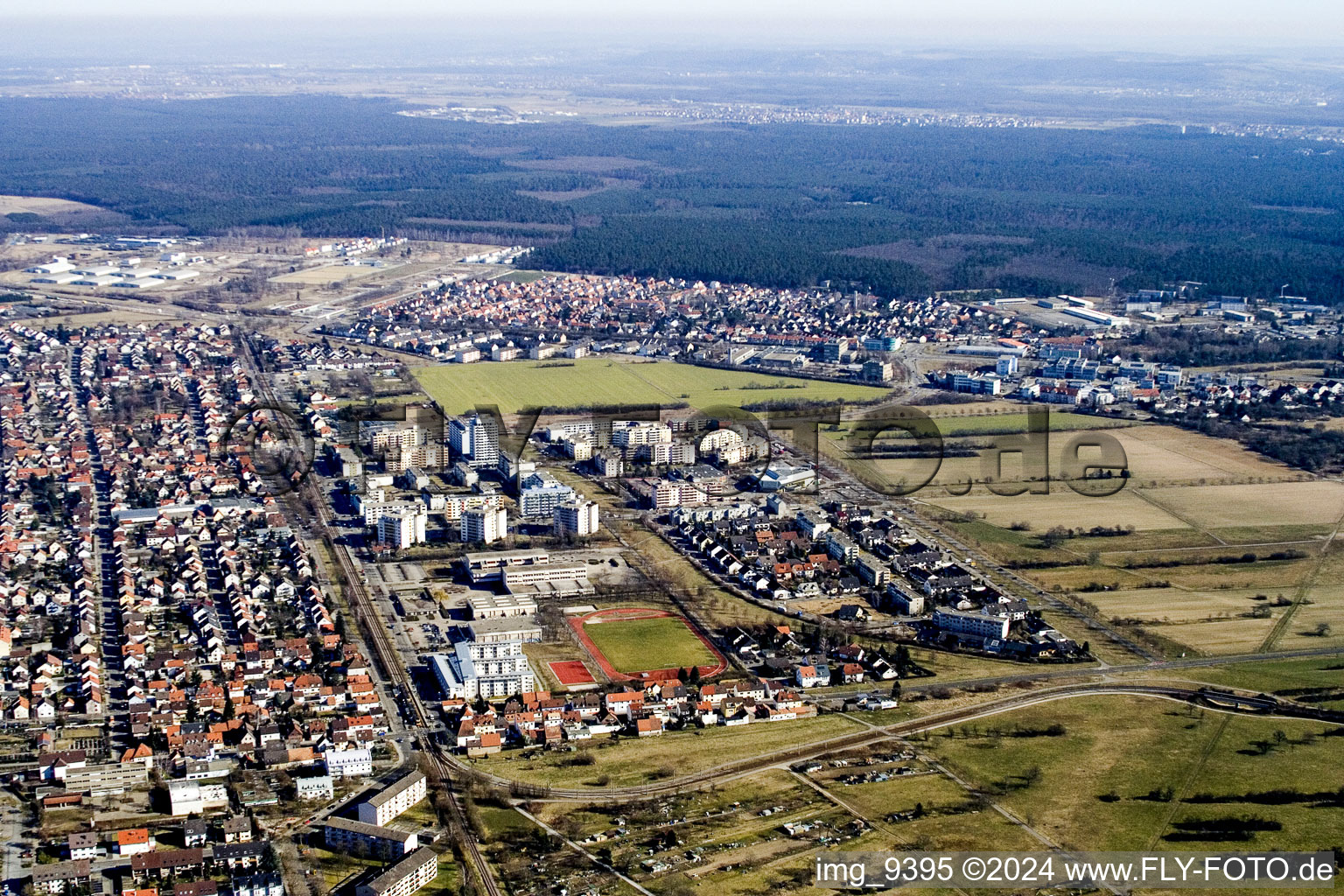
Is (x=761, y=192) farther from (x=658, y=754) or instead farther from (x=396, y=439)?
(x=658, y=754)

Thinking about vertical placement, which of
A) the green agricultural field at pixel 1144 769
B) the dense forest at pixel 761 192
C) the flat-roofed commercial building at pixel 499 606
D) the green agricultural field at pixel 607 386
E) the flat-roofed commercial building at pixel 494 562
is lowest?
the green agricultural field at pixel 1144 769

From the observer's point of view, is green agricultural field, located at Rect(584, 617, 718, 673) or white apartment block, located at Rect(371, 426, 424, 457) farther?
white apartment block, located at Rect(371, 426, 424, 457)

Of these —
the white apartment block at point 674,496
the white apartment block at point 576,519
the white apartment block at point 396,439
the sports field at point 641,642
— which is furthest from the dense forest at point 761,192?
the sports field at point 641,642

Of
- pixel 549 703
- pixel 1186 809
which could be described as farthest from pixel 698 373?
pixel 1186 809

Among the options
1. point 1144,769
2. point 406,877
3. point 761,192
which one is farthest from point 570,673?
point 761,192

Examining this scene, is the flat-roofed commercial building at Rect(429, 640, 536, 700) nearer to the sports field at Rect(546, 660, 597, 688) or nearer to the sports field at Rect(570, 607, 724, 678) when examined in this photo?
the sports field at Rect(546, 660, 597, 688)

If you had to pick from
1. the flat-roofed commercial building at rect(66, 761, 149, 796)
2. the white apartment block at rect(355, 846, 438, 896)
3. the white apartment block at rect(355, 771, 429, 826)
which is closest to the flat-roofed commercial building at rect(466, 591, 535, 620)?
the white apartment block at rect(355, 771, 429, 826)

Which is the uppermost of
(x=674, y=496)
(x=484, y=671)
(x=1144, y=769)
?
(x=674, y=496)

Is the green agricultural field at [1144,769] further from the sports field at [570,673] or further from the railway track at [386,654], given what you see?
the railway track at [386,654]
